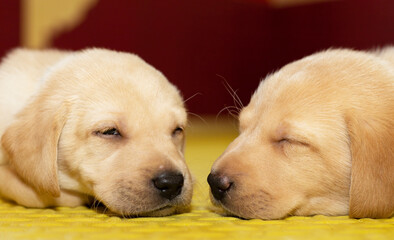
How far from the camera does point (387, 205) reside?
286 centimetres

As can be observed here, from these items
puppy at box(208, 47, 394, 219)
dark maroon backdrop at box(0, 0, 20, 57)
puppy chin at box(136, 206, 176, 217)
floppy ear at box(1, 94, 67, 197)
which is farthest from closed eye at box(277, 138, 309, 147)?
dark maroon backdrop at box(0, 0, 20, 57)

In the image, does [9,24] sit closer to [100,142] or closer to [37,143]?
[37,143]

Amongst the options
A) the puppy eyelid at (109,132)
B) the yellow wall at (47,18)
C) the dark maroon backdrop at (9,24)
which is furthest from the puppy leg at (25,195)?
the yellow wall at (47,18)

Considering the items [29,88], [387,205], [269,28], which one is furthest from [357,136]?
[269,28]

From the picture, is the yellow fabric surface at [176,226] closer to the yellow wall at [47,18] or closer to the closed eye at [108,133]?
the closed eye at [108,133]

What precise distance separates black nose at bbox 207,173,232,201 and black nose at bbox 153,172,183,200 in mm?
186

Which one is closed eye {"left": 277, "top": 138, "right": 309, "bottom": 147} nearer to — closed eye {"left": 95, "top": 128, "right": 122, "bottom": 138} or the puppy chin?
the puppy chin

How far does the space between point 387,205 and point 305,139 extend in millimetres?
563

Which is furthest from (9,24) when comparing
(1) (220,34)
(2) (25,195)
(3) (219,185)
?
(3) (219,185)

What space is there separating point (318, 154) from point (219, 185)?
59 cm

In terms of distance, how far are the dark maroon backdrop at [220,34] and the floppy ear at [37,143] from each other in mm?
5750

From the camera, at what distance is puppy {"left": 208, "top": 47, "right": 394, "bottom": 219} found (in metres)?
2.87

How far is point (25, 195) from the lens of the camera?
3.38m

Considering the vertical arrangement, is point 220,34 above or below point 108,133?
below
